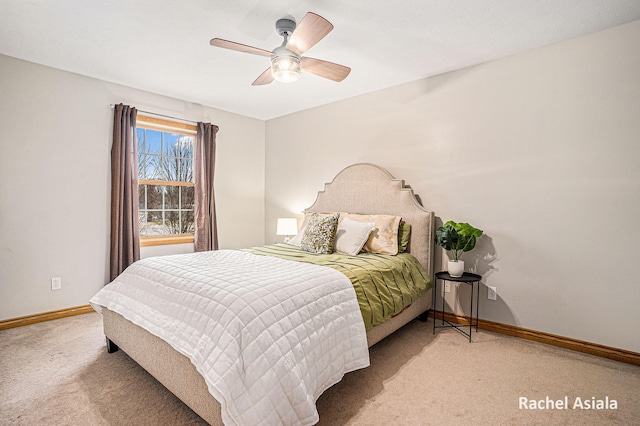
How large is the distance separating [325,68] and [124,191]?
2.63 metres

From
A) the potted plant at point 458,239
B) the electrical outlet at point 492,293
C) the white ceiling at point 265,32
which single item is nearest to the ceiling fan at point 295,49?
the white ceiling at point 265,32

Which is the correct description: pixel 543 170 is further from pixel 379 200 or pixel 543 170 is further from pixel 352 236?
pixel 352 236

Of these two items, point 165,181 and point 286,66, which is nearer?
point 286,66

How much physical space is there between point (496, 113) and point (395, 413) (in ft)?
8.60

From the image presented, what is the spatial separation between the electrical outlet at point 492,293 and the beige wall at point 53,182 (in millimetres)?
3790

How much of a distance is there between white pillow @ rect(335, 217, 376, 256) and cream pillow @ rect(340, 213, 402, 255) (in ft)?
0.24

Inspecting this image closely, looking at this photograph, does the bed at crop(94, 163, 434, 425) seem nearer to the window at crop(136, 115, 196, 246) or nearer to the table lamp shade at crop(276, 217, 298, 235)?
the table lamp shade at crop(276, 217, 298, 235)

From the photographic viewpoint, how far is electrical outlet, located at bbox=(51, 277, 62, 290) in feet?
10.7

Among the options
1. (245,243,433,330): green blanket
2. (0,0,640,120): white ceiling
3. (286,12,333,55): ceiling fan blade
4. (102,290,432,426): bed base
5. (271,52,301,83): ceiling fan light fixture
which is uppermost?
(0,0,640,120): white ceiling

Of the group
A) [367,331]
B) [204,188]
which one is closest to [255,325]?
[367,331]

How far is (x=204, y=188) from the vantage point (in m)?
4.33

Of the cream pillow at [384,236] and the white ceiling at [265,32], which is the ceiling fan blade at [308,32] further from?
the cream pillow at [384,236]

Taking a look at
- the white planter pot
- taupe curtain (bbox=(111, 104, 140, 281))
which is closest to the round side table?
the white planter pot

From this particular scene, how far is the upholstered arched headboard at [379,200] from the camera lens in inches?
128
